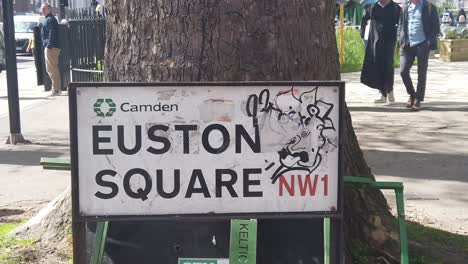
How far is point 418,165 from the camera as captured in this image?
7465 millimetres

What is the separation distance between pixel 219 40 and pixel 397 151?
4919 millimetres

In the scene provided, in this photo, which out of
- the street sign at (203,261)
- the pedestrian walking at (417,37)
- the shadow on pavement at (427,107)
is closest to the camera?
the street sign at (203,261)

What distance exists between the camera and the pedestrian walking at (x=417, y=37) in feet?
36.2

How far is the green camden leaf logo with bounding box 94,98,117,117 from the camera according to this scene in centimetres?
305

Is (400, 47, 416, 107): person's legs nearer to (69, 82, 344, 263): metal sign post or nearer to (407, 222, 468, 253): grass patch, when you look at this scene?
(407, 222, 468, 253): grass patch

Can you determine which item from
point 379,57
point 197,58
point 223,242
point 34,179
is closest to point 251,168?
point 223,242

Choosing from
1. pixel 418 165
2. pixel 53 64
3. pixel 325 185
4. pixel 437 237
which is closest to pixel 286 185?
pixel 325 185

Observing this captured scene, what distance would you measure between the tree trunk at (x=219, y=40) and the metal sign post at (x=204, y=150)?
17.4 inches

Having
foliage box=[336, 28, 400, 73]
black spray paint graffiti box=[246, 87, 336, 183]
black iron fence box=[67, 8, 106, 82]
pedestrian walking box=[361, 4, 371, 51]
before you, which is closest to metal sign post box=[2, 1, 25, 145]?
black iron fence box=[67, 8, 106, 82]

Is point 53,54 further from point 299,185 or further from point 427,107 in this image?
point 299,185

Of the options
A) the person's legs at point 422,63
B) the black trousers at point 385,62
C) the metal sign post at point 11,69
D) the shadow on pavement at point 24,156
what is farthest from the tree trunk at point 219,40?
the black trousers at point 385,62

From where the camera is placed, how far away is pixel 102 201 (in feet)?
10.2

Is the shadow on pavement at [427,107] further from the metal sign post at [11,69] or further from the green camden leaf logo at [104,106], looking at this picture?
the green camden leaf logo at [104,106]

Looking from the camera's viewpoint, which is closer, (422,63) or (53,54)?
(422,63)
